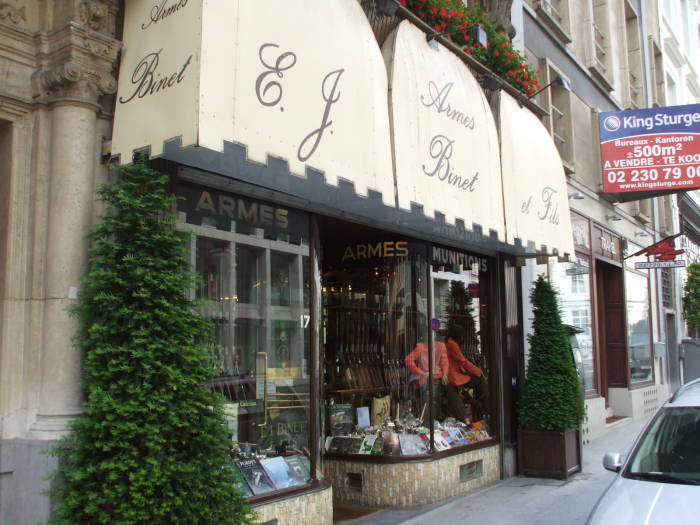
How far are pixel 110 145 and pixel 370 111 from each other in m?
2.28

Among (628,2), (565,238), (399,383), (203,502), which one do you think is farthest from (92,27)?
(628,2)

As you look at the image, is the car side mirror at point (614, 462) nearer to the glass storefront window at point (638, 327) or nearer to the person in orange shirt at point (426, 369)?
the person in orange shirt at point (426, 369)

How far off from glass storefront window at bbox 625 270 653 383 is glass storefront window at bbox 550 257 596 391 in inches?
125

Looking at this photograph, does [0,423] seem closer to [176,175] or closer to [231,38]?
[176,175]

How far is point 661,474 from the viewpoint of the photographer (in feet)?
16.1

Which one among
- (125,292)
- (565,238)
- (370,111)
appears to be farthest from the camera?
(565,238)

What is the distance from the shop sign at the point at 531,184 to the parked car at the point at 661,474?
3.22 metres

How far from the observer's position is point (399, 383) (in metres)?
9.04

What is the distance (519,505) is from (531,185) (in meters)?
4.11

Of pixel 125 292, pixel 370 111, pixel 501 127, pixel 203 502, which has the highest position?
pixel 501 127

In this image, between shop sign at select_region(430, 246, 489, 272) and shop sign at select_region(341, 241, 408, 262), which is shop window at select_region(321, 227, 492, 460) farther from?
shop sign at select_region(430, 246, 489, 272)

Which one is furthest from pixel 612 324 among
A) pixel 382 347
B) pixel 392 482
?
pixel 392 482

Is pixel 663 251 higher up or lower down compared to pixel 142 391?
higher up

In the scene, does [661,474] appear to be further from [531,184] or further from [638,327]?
[638,327]
